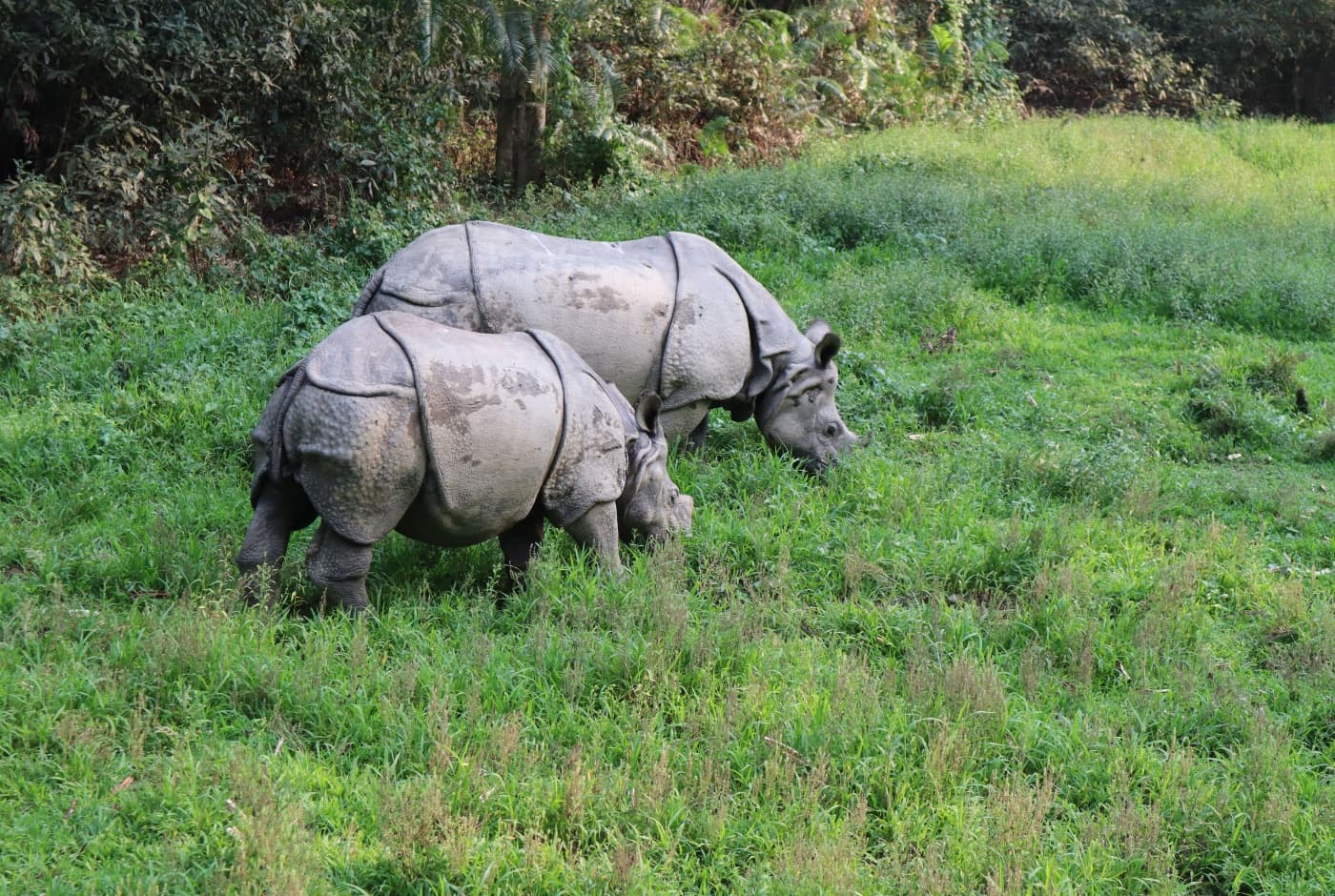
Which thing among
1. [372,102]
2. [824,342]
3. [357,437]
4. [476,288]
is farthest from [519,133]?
[357,437]

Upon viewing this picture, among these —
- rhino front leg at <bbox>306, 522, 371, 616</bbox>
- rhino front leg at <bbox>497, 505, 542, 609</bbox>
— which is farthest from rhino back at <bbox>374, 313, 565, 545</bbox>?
rhino front leg at <bbox>497, 505, 542, 609</bbox>

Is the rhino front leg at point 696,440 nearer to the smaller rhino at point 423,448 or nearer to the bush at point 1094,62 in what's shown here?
the smaller rhino at point 423,448

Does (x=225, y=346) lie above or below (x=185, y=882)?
below

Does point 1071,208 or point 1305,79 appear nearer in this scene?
point 1071,208

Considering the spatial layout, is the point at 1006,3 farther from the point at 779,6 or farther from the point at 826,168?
the point at 826,168

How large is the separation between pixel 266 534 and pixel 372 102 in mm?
8646

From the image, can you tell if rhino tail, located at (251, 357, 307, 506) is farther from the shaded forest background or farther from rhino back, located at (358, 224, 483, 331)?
the shaded forest background

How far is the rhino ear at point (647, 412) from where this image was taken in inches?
250

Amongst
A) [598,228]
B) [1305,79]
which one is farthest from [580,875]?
[1305,79]

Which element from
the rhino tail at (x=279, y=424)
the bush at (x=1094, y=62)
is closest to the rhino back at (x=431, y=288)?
the rhino tail at (x=279, y=424)

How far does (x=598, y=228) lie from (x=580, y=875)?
8411 mm

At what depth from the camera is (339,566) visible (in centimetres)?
550

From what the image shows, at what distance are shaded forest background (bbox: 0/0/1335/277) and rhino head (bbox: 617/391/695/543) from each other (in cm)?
605

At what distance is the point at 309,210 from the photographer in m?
13.1
